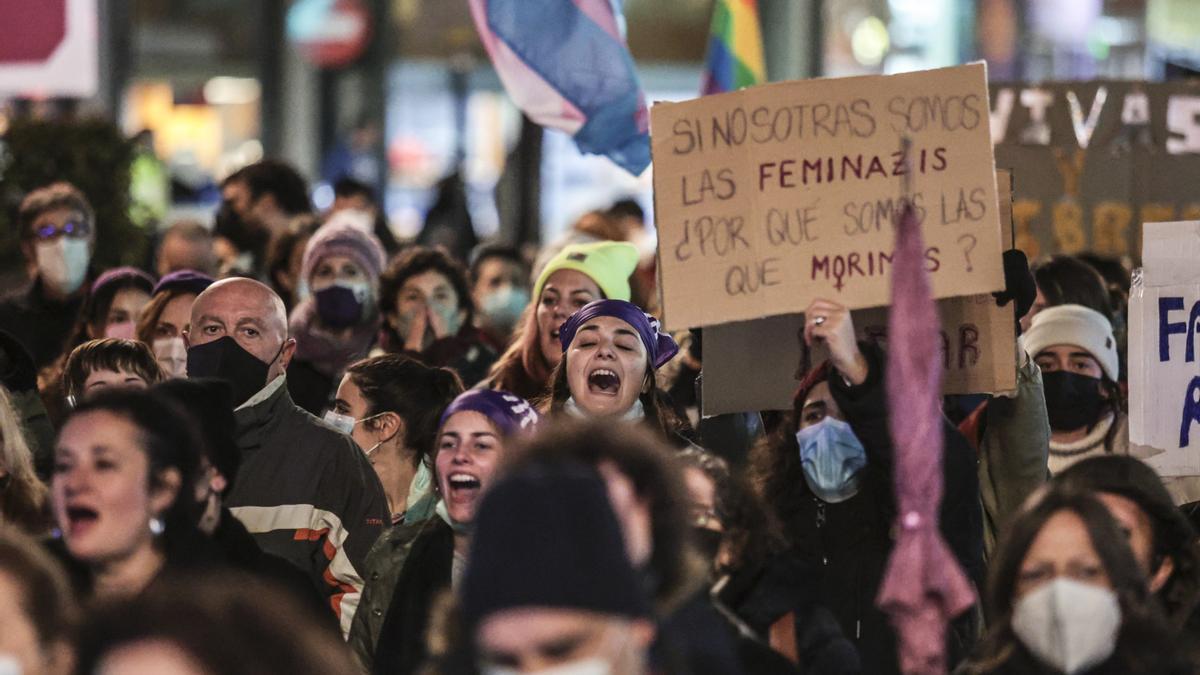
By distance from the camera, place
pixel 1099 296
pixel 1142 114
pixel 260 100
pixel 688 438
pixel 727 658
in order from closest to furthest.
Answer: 1. pixel 727 658
2. pixel 688 438
3. pixel 1099 296
4. pixel 1142 114
5. pixel 260 100

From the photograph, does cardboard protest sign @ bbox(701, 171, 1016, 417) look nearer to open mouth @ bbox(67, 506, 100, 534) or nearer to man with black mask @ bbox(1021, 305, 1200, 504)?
man with black mask @ bbox(1021, 305, 1200, 504)

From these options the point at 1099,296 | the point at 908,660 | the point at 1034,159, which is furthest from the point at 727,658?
the point at 1034,159

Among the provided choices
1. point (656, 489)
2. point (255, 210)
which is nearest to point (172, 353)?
point (255, 210)

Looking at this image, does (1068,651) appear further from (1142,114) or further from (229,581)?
(1142,114)

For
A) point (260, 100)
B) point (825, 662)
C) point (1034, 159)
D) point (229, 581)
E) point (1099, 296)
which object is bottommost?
point (825, 662)

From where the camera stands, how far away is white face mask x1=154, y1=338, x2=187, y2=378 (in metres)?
7.25

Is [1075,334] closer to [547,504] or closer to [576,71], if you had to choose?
[576,71]

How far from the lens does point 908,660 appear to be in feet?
13.6

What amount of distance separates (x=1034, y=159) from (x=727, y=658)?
20.9 feet

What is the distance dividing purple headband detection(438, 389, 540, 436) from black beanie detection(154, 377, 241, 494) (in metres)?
0.53

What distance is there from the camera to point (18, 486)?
5.65 m

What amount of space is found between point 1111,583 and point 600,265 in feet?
11.9

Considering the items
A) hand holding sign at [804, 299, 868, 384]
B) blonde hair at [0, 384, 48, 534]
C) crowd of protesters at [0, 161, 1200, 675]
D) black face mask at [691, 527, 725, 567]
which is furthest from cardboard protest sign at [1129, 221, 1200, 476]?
blonde hair at [0, 384, 48, 534]

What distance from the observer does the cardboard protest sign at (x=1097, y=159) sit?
9641 mm
